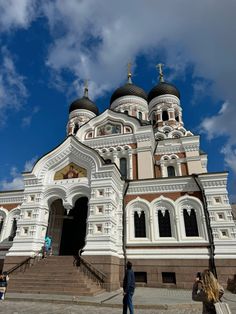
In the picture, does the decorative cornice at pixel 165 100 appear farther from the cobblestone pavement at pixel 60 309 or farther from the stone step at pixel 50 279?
the cobblestone pavement at pixel 60 309

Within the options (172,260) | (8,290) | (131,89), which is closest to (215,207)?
(172,260)

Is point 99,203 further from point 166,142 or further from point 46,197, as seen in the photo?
point 166,142

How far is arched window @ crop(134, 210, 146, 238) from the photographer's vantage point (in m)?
13.4

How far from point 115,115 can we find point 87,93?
13.4 metres

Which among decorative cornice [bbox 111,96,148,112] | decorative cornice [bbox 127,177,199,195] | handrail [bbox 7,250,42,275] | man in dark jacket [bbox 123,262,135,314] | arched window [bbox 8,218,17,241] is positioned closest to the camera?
man in dark jacket [bbox 123,262,135,314]

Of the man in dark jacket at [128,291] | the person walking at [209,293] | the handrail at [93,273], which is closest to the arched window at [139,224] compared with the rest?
the handrail at [93,273]

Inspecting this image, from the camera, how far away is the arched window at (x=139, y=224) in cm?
1336

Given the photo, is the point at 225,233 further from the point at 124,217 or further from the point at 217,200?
the point at 124,217

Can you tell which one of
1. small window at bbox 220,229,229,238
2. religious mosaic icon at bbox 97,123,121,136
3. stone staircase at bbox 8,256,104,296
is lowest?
stone staircase at bbox 8,256,104,296

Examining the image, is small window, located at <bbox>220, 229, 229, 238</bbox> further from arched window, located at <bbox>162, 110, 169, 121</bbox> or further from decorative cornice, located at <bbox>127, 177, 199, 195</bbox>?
arched window, located at <bbox>162, 110, 169, 121</bbox>

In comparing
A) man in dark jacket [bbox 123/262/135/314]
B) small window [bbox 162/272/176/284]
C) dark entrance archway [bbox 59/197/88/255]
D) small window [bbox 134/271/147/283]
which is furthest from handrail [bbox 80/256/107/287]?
man in dark jacket [bbox 123/262/135/314]

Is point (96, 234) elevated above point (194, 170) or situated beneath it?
situated beneath

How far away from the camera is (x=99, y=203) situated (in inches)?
495

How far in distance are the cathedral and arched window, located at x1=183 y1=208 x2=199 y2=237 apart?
53mm
